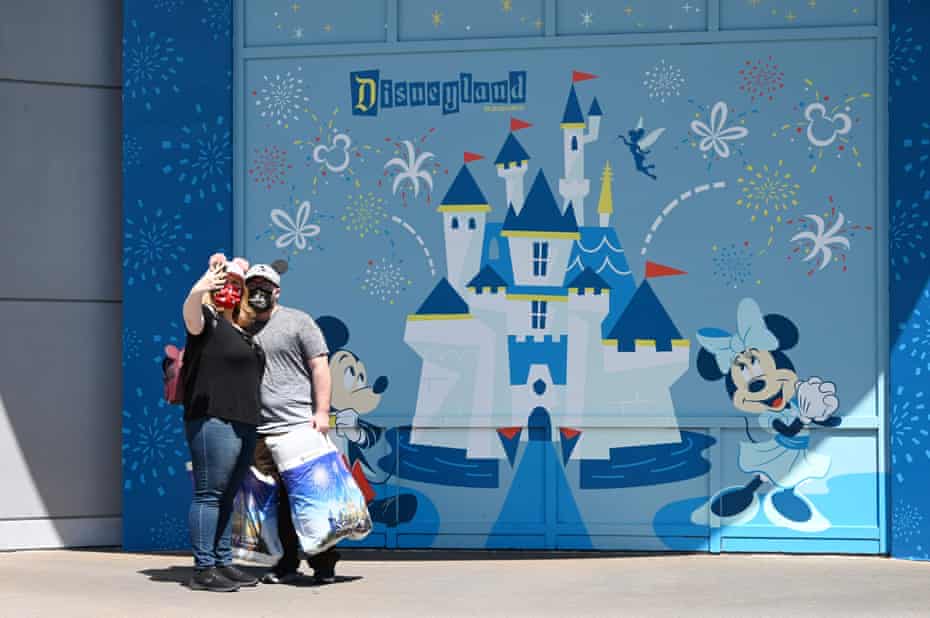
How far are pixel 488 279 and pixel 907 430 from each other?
9.80 ft

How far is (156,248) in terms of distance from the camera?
29.8 ft

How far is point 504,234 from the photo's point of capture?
352 inches

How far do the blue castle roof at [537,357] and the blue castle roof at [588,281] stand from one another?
0.38 metres

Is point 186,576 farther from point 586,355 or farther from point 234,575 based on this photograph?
point 586,355

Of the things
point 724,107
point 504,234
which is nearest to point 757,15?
point 724,107

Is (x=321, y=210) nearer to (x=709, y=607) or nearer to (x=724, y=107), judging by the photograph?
(x=724, y=107)

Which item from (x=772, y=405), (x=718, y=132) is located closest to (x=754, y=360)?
(x=772, y=405)

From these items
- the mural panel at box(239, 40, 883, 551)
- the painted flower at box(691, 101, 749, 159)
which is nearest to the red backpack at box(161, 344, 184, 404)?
the mural panel at box(239, 40, 883, 551)

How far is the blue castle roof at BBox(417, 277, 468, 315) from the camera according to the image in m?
8.96

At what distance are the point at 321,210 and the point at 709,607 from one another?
4.00m

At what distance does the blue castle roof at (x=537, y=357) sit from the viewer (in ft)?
29.0

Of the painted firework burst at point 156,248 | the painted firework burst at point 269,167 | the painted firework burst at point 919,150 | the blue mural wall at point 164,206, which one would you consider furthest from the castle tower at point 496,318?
the painted firework burst at point 919,150

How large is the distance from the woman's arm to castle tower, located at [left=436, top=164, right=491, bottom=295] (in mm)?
2155

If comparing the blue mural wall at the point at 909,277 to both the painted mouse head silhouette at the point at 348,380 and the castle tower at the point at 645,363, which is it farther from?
the painted mouse head silhouette at the point at 348,380
